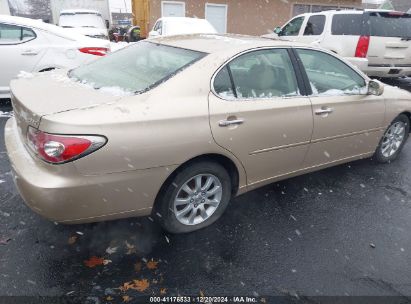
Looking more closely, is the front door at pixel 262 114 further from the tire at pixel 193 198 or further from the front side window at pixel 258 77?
the tire at pixel 193 198

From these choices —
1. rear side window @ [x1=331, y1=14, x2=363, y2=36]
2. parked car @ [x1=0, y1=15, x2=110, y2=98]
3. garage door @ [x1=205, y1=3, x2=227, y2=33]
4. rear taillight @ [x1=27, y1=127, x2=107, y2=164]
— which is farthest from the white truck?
rear taillight @ [x1=27, y1=127, x2=107, y2=164]

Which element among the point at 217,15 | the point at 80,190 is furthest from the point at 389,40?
the point at 217,15

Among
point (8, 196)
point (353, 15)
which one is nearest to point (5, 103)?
point (8, 196)

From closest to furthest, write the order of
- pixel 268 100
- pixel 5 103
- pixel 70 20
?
pixel 268 100, pixel 5 103, pixel 70 20

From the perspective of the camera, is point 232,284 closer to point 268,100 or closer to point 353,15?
point 268,100

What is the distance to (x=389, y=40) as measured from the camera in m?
8.25

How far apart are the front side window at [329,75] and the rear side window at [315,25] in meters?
5.84

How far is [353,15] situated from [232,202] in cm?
691

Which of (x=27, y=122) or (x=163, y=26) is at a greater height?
(x=27, y=122)

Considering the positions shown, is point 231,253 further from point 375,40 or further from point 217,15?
point 217,15

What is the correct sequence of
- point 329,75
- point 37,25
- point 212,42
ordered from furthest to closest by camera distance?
point 37,25 < point 329,75 < point 212,42

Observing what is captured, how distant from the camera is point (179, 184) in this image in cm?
280

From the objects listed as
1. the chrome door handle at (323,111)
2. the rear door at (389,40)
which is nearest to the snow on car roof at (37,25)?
the chrome door handle at (323,111)

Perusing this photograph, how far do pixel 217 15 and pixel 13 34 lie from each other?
1431 cm
